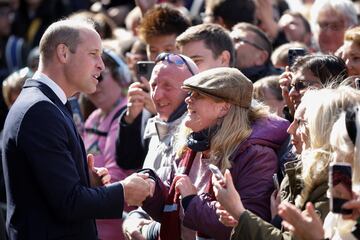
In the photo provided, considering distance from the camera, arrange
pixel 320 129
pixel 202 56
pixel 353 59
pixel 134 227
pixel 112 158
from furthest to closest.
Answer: pixel 112 158 < pixel 202 56 < pixel 353 59 < pixel 134 227 < pixel 320 129

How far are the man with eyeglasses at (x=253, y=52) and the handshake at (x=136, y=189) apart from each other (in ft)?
7.53

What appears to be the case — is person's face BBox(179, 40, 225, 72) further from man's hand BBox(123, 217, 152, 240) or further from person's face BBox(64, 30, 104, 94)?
person's face BBox(64, 30, 104, 94)

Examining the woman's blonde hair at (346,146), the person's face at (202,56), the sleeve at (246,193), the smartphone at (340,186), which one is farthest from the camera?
the person's face at (202,56)

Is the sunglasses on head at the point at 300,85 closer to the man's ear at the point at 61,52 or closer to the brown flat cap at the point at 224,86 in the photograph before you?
the brown flat cap at the point at 224,86

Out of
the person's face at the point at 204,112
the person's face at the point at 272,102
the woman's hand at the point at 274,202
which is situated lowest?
→ the person's face at the point at 272,102

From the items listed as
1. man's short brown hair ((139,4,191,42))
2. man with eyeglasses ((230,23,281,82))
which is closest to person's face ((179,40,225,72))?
man with eyeglasses ((230,23,281,82))

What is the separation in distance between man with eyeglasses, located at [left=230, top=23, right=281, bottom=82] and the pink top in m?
1.05

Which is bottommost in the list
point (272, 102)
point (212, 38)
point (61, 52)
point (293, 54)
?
point (272, 102)

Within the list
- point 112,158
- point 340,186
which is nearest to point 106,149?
point 112,158

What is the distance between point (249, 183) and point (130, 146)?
2020mm

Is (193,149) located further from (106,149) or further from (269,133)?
(106,149)

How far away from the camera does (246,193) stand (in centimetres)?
576

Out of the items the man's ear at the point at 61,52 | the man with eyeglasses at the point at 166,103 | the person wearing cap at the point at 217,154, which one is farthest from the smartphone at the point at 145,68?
the man's ear at the point at 61,52

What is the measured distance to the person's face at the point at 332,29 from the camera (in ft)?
26.4
